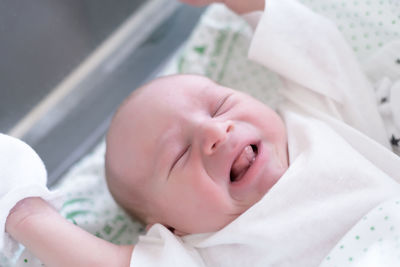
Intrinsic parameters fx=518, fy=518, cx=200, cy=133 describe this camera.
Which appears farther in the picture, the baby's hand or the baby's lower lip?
the baby's hand

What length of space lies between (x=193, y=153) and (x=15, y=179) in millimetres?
275

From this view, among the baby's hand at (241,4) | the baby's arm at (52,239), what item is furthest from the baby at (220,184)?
the baby's hand at (241,4)

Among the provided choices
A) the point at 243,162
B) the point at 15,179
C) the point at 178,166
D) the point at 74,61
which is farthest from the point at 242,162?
the point at 74,61

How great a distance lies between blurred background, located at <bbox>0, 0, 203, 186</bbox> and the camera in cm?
104

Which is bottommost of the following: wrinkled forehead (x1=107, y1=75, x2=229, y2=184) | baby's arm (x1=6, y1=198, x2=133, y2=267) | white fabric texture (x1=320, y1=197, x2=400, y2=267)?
baby's arm (x1=6, y1=198, x2=133, y2=267)

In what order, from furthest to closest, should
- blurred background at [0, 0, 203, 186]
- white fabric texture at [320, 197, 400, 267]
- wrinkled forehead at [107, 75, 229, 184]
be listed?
blurred background at [0, 0, 203, 186] < wrinkled forehead at [107, 75, 229, 184] < white fabric texture at [320, 197, 400, 267]

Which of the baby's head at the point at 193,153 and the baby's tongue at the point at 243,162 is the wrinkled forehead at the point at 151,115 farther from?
the baby's tongue at the point at 243,162

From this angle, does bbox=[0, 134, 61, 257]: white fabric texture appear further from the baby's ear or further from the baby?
the baby's ear

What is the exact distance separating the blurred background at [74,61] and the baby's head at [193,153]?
0.26 meters

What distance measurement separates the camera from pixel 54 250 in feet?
2.61

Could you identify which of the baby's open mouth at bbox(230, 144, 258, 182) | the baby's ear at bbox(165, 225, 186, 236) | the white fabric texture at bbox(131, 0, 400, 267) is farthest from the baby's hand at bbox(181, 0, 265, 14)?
the baby's ear at bbox(165, 225, 186, 236)

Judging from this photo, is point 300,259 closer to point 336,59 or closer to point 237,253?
point 237,253

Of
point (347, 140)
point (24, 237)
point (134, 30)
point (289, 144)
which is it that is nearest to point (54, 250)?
point (24, 237)

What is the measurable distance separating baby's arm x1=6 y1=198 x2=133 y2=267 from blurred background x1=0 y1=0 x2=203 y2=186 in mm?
247
